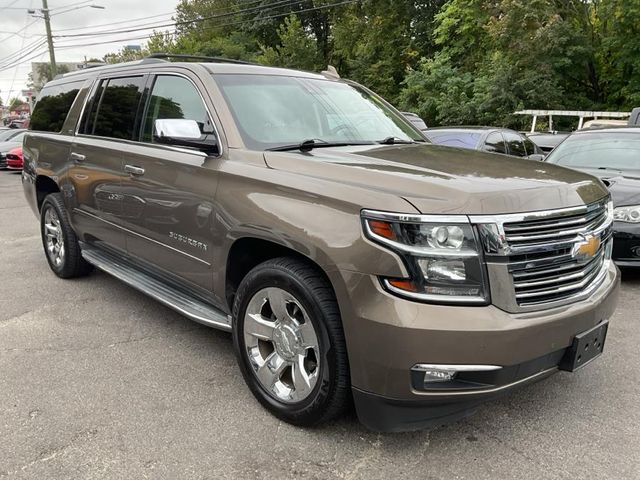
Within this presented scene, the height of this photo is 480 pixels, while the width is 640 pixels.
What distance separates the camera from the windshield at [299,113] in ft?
11.0

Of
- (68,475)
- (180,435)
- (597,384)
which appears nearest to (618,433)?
(597,384)

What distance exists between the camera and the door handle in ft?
12.6

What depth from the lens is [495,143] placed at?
8.70 m

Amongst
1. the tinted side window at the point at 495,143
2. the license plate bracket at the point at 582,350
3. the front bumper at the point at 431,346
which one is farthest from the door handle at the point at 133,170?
the tinted side window at the point at 495,143

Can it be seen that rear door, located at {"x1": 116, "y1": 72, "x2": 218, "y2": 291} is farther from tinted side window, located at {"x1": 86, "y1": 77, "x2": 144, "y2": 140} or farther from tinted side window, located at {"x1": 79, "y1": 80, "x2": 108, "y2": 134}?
tinted side window, located at {"x1": 79, "y1": 80, "x2": 108, "y2": 134}

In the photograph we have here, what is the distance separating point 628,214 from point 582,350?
10.7 feet

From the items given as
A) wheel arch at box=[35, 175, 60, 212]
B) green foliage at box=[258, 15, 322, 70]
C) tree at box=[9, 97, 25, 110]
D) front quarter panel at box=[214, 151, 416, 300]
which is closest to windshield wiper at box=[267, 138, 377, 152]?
front quarter panel at box=[214, 151, 416, 300]

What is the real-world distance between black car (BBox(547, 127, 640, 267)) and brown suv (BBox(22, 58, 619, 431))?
246 centimetres

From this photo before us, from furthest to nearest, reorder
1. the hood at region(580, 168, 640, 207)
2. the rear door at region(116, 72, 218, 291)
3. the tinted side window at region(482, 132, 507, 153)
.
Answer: the tinted side window at region(482, 132, 507, 153) < the hood at region(580, 168, 640, 207) < the rear door at region(116, 72, 218, 291)

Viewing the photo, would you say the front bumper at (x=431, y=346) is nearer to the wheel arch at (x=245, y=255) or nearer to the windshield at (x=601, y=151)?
the wheel arch at (x=245, y=255)

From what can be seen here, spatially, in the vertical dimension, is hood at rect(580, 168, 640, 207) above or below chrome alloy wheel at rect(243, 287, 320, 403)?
above

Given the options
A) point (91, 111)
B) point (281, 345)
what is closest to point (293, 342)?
point (281, 345)

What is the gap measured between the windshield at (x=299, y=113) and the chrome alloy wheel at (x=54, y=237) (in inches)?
109

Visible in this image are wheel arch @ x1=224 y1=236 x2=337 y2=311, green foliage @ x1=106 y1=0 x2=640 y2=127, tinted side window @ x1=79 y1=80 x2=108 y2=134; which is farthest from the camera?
green foliage @ x1=106 y1=0 x2=640 y2=127
